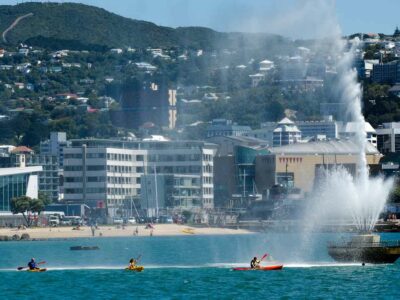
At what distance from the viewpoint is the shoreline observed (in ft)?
568

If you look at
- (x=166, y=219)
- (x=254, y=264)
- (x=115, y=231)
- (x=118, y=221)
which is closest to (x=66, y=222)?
(x=118, y=221)

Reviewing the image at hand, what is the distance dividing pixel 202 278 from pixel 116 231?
289 ft

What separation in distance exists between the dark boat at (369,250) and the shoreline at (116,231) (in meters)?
84.8

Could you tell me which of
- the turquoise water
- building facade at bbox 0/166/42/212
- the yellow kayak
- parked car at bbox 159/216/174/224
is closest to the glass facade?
building facade at bbox 0/166/42/212

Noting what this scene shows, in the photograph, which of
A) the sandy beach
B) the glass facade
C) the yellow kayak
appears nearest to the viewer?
the sandy beach

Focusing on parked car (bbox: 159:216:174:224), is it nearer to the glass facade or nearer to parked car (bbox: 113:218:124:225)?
parked car (bbox: 113:218:124:225)

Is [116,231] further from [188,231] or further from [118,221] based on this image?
[118,221]

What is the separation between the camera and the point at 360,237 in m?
87.6

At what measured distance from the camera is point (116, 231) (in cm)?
17712

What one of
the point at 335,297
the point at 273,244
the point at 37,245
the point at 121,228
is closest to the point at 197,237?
the point at 121,228

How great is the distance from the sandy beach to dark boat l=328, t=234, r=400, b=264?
85278 mm

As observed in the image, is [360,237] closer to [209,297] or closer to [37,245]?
[209,297]

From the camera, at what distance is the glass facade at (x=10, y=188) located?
193500 mm

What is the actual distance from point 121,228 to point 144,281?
93149 millimetres
